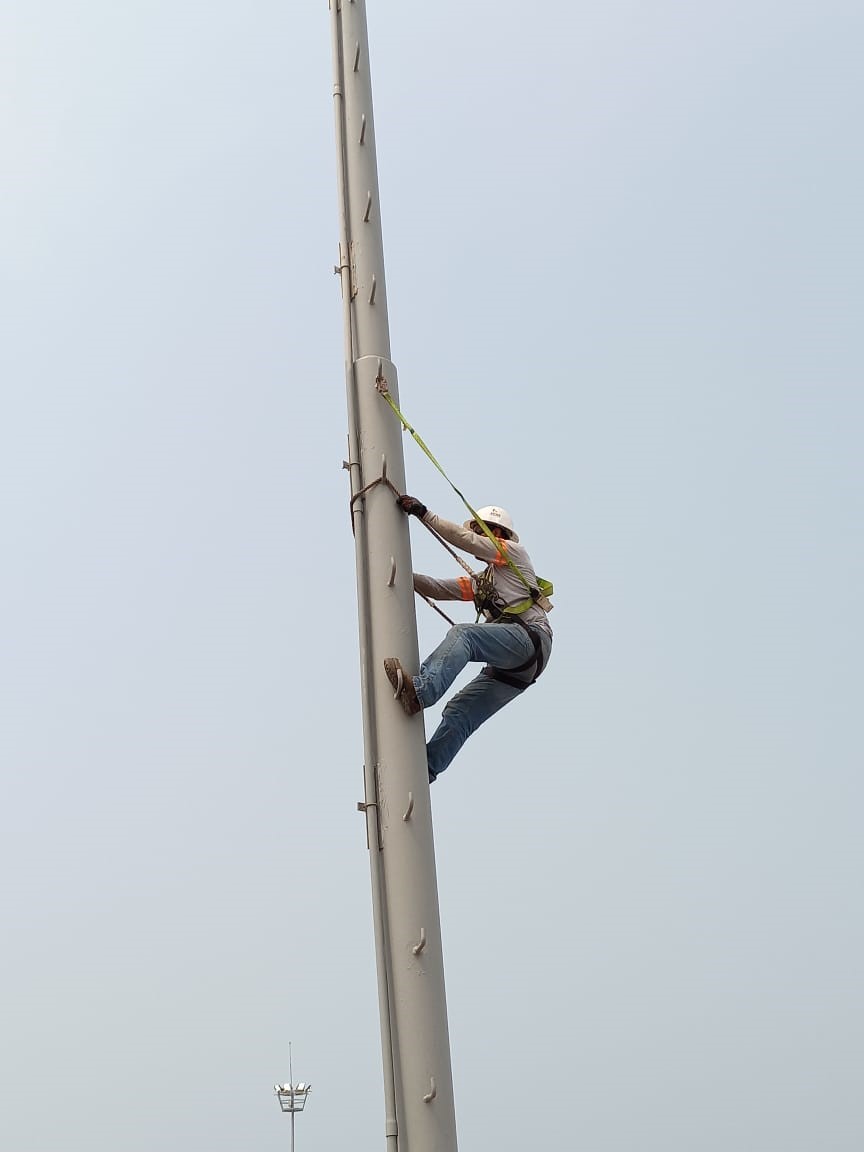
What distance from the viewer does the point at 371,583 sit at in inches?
211

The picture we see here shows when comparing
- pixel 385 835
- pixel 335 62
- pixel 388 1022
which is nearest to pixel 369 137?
pixel 335 62

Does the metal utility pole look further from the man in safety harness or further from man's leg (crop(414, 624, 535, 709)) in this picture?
the man in safety harness

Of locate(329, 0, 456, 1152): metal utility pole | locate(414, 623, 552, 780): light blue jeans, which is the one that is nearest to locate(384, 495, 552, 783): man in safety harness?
locate(414, 623, 552, 780): light blue jeans

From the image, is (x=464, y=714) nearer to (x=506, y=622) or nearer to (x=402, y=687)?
(x=506, y=622)

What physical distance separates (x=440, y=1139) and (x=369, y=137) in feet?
15.6

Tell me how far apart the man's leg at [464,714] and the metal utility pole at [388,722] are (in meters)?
0.55

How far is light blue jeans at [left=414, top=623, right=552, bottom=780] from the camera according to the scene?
17.6 ft

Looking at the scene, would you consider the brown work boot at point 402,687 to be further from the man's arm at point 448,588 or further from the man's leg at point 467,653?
the man's arm at point 448,588

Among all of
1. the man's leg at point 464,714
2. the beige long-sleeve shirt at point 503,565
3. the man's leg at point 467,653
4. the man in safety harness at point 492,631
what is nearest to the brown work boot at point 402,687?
the man's leg at point 467,653

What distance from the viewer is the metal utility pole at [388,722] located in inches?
182

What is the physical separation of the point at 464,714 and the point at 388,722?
2.70ft

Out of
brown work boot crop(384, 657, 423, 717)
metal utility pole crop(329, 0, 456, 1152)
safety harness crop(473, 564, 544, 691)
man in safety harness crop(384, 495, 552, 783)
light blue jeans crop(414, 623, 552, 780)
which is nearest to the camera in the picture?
metal utility pole crop(329, 0, 456, 1152)

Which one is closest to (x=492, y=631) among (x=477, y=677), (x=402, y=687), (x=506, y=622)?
(x=506, y=622)

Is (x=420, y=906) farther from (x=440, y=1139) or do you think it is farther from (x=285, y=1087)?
(x=285, y=1087)
